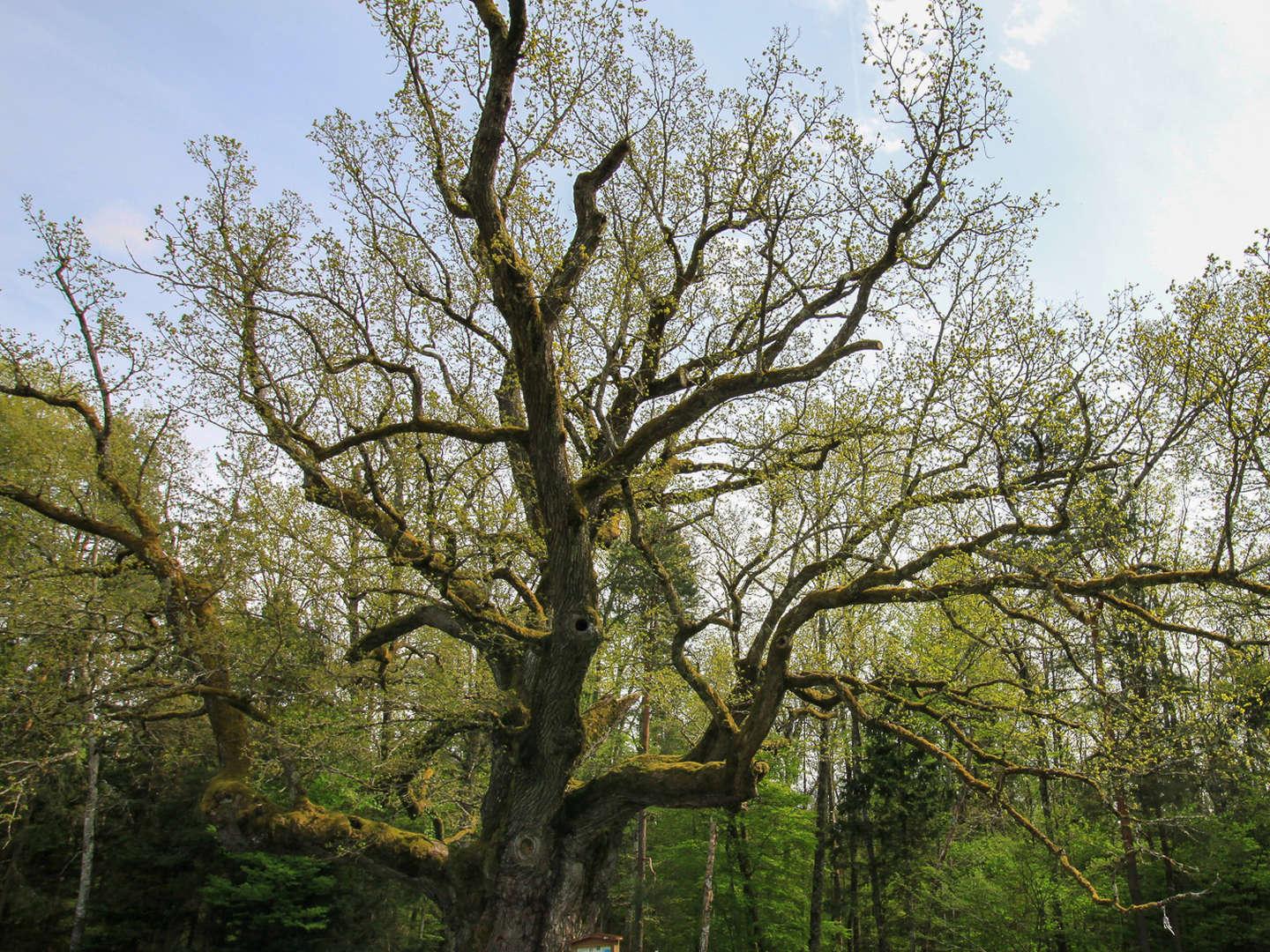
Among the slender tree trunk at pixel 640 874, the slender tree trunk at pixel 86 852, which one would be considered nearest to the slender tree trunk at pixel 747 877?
the slender tree trunk at pixel 640 874

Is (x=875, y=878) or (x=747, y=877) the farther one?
(x=747, y=877)

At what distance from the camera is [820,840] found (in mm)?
18844

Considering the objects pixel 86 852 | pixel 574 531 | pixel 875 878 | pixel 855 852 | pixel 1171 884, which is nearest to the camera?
pixel 574 531

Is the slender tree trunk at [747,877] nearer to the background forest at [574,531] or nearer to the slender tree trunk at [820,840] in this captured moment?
the slender tree trunk at [820,840]

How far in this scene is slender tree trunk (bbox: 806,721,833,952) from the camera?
668 inches

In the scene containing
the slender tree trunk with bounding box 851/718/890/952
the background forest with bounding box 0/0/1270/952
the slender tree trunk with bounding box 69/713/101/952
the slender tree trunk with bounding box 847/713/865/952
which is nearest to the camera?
the background forest with bounding box 0/0/1270/952

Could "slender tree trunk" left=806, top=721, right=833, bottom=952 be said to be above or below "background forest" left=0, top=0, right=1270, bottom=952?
below

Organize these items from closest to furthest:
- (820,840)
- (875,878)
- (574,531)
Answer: (574,531) → (820,840) → (875,878)

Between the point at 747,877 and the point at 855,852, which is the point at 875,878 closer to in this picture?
the point at 855,852

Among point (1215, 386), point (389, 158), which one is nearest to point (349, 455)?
point (389, 158)

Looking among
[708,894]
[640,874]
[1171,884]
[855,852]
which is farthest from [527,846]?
[855,852]

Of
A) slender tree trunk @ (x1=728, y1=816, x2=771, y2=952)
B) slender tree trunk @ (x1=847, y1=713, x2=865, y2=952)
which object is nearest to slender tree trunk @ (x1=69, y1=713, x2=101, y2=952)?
slender tree trunk @ (x1=728, y1=816, x2=771, y2=952)

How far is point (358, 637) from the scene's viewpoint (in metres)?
9.65

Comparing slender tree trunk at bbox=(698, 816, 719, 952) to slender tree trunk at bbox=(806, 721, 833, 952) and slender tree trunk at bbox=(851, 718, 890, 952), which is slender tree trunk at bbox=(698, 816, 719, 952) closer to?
slender tree trunk at bbox=(806, 721, 833, 952)
